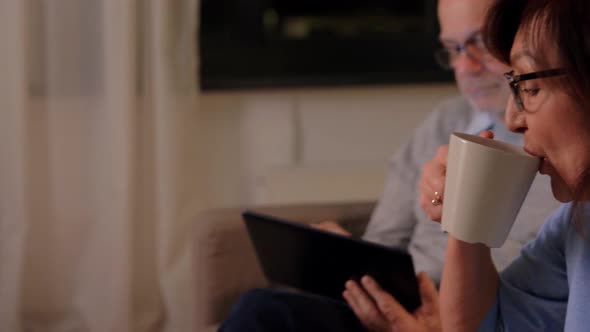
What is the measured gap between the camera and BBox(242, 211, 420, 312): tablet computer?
1088 millimetres

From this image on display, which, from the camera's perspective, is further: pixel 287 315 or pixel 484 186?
pixel 287 315

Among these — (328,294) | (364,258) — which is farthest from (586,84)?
(328,294)

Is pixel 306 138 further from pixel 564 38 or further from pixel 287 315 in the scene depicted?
pixel 564 38

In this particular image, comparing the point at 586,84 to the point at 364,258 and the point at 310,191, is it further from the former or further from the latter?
the point at 310,191

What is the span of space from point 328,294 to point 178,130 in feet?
2.59

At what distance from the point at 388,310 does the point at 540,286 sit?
0.26 meters

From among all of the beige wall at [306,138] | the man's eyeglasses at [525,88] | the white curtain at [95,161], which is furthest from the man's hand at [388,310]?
the beige wall at [306,138]

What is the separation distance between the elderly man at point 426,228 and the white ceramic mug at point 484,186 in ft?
1.08

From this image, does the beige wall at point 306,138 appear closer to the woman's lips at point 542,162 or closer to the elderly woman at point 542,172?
the elderly woman at point 542,172

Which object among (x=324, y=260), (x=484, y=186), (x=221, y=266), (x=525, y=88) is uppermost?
(x=525, y=88)

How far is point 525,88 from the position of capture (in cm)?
76

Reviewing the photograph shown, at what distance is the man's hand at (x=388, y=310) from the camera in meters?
1.14

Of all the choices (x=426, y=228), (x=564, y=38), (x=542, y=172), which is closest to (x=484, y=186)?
(x=542, y=172)

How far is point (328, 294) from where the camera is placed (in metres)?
1.25
